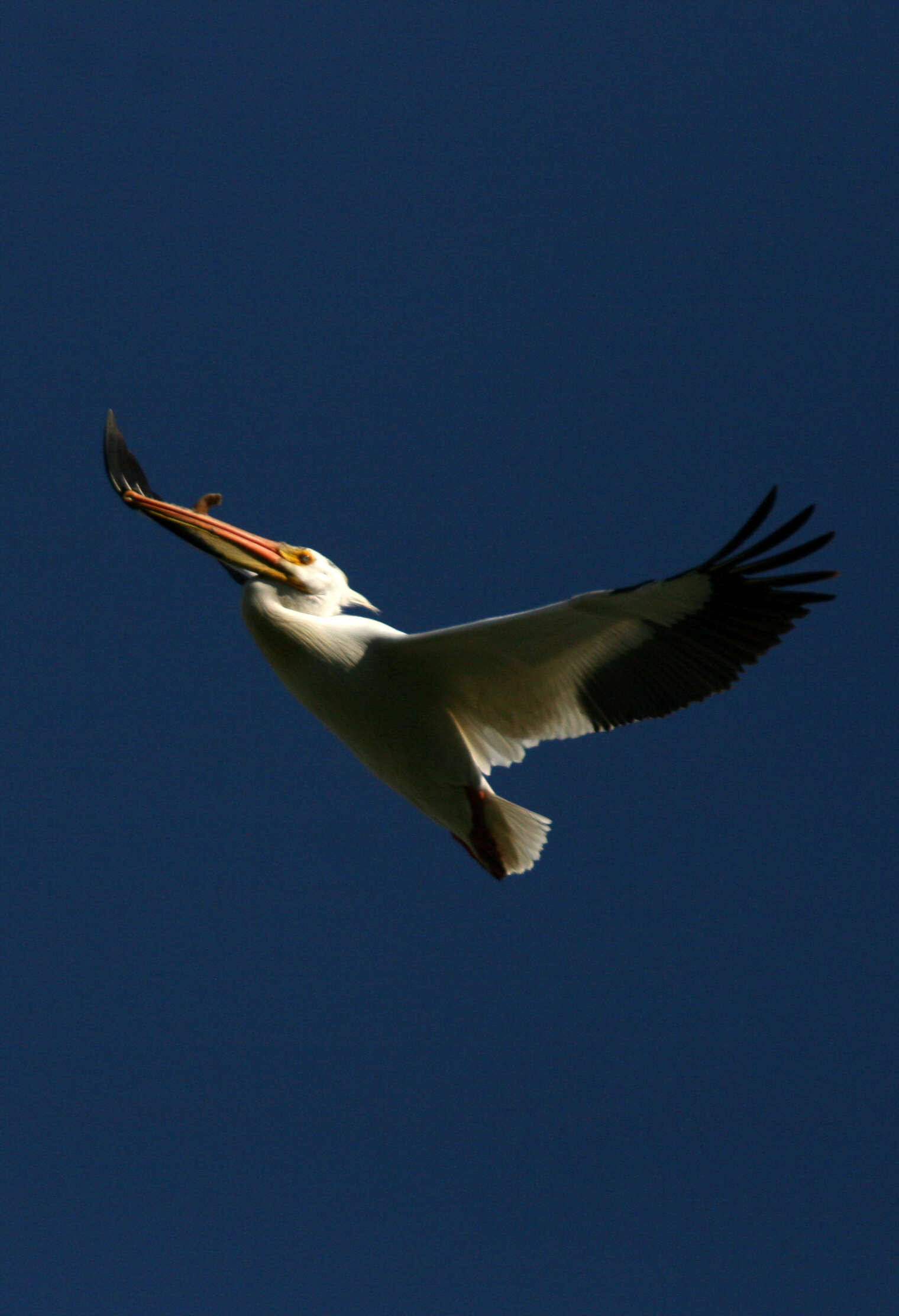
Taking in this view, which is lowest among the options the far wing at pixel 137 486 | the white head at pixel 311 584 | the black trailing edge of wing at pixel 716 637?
the black trailing edge of wing at pixel 716 637

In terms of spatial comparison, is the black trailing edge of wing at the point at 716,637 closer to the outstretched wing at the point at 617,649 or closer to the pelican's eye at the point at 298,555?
the outstretched wing at the point at 617,649

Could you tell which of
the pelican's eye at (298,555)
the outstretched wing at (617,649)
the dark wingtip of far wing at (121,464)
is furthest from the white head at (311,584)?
the dark wingtip of far wing at (121,464)

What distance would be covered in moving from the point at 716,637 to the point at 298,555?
1.67 m

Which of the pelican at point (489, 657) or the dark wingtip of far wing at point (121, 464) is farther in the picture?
the dark wingtip of far wing at point (121, 464)

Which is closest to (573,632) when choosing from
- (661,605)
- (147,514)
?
(661,605)

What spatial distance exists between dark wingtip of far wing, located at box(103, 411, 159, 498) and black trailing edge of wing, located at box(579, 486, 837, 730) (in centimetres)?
209

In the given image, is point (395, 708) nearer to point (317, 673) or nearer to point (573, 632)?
point (317, 673)

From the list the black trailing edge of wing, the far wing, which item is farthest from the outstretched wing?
the far wing

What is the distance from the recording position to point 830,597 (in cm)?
600

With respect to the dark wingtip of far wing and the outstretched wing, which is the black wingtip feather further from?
the dark wingtip of far wing

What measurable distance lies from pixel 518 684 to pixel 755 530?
1.11 meters

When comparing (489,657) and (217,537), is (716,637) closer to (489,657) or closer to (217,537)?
(489,657)

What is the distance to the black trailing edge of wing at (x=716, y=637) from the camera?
5953 millimetres

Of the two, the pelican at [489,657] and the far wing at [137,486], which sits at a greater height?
the far wing at [137,486]
